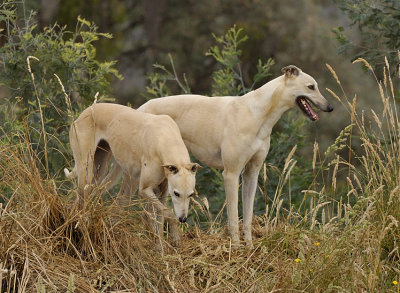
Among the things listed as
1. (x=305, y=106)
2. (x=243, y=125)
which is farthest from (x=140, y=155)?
(x=305, y=106)

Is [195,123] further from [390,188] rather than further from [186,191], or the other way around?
[390,188]

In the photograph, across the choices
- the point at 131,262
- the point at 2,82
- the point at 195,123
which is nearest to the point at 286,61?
the point at 2,82

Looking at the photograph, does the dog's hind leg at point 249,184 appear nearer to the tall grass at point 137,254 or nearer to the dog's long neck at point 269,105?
the dog's long neck at point 269,105

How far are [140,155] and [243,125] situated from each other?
0.99 meters

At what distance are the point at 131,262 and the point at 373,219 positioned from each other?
79.8 inches

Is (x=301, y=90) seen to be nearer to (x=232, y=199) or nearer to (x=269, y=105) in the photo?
(x=269, y=105)

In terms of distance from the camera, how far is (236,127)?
7.36 m

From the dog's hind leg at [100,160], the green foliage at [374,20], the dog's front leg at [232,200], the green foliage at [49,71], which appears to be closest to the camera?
the dog's front leg at [232,200]

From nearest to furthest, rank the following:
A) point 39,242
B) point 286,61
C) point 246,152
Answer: point 39,242 < point 246,152 < point 286,61

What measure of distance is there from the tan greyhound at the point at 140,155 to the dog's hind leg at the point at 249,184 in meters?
0.76

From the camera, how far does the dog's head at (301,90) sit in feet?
23.9

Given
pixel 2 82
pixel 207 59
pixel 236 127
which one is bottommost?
pixel 207 59

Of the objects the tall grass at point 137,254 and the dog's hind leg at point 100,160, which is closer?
the tall grass at point 137,254

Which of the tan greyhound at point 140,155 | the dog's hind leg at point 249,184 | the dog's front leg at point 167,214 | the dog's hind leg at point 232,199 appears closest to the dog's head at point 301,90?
the dog's hind leg at point 249,184
